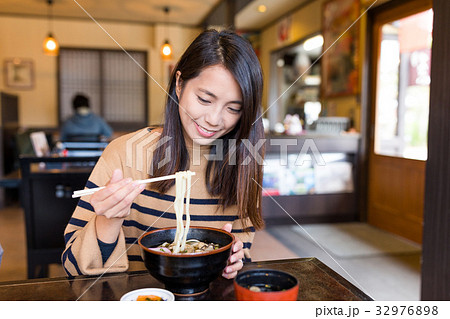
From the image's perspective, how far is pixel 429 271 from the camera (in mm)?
1669

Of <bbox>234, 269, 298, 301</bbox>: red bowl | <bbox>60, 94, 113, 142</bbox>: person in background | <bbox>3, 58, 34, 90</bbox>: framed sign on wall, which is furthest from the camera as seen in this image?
<bbox>3, 58, 34, 90</bbox>: framed sign on wall

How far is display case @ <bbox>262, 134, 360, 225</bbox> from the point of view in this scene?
3715 mm

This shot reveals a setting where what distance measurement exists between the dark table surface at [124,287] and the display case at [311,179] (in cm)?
284

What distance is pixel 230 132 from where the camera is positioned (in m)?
1.16

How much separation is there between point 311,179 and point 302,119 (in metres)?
1.50

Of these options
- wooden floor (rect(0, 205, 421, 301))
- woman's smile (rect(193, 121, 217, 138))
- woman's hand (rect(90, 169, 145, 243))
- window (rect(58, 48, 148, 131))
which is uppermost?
window (rect(58, 48, 148, 131))

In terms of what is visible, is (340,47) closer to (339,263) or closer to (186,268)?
(339,263)

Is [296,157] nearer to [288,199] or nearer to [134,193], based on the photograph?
[288,199]

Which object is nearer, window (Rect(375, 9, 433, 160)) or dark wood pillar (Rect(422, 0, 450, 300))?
dark wood pillar (Rect(422, 0, 450, 300))

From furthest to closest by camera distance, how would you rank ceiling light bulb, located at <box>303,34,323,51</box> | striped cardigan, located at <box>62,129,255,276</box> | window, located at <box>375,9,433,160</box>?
ceiling light bulb, located at <box>303,34,323,51</box> → window, located at <box>375,9,433,160</box> → striped cardigan, located at <box>62,129,255,276</box>

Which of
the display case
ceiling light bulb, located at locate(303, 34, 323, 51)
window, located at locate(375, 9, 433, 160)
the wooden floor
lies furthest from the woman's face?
ceiling light bulb, located at locate(303, 34, 323, 51)

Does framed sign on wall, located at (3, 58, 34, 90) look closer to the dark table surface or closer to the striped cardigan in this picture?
the striped cardigan

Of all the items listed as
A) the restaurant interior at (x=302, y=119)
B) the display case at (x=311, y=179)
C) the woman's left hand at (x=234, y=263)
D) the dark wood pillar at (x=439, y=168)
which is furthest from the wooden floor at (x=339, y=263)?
the woman's left hand at (x=234, y=263)

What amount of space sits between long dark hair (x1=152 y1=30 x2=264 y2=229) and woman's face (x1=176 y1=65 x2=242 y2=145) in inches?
0.7
